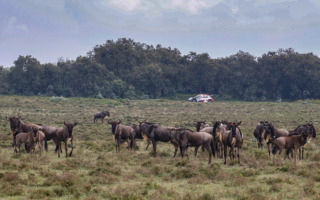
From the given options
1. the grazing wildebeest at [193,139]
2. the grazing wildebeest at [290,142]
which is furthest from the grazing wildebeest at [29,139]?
the grazing wildebeest at [290,142]

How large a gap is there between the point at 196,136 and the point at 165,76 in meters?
74.9

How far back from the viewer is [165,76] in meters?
91.9

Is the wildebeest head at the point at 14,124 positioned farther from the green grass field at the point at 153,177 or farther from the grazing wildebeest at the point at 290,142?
the grazing wildebeest at the point at 290,142

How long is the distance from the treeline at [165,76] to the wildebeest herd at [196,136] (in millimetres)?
58815

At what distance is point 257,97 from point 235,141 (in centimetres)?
7567

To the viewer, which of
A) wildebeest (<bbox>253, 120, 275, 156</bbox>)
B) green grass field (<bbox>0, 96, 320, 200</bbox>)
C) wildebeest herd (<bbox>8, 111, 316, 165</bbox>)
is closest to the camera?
green grass field (<bbox>0, 96, 320, 200</bbox>)


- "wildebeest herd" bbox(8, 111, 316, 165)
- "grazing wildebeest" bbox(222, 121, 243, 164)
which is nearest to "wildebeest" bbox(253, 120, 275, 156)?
"wildebeest herd" bbox(8, 111, 316, 165)

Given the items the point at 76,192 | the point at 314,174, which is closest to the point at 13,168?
the point at 76,192

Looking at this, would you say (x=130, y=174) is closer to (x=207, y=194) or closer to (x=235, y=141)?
(x=207, y=194)

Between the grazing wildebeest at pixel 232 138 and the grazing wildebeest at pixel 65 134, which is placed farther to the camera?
the grazing wildebeest at pixel 65 134

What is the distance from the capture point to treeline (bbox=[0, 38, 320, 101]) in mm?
83000

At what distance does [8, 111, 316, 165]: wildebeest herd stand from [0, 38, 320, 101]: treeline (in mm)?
58815

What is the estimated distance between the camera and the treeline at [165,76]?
83000 mm

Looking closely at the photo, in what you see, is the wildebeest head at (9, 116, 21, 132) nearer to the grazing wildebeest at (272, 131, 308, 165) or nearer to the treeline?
the grazing wildebeest at (272, 131, 308, 165)
